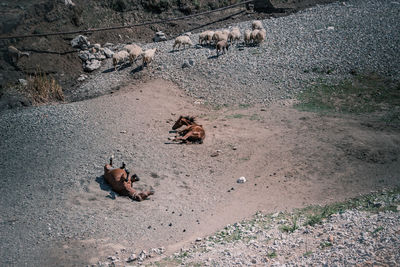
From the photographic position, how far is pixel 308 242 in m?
6.43

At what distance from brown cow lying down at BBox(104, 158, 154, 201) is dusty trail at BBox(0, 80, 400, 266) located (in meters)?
0.19

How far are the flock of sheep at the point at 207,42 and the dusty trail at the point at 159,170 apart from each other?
3663mm

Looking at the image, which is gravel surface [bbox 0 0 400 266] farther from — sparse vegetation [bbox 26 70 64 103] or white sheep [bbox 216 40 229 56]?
sparse vegetation [bbox 26 70 64 103]

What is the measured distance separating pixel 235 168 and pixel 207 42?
891 centimetres

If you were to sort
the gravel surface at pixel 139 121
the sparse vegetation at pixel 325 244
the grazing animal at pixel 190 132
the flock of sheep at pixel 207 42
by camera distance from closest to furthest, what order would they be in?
1. the sparse vegetation at pixel 325 244
2. the gravel surface at pixel 139 121
3. the grazing animal at pixel 190 132
4. the flock of sheep at pixel 207 42

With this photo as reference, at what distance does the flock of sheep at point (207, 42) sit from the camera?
1548 cm

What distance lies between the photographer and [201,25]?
2048 cm

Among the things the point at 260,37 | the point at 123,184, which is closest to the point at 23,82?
the point at 123,184

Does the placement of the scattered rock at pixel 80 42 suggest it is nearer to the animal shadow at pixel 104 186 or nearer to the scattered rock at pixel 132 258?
the animal shadow at pixel 104 186

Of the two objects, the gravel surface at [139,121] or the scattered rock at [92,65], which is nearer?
the gravel surface at [139,121]

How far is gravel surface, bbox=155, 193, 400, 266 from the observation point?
580cm

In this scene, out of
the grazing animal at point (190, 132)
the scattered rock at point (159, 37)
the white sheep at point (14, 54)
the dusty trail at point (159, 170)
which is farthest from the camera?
the scattered rock at point (159, 37)

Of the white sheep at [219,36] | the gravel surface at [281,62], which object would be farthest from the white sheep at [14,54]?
the white sheep at [219,36]

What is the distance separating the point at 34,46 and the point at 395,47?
46.0 feet
